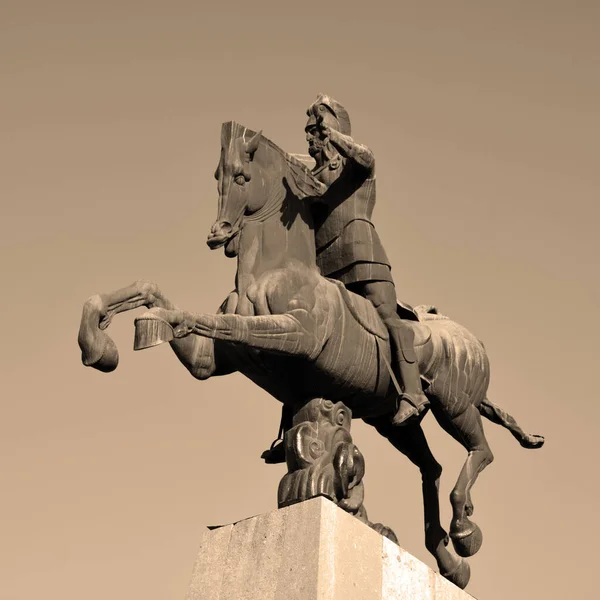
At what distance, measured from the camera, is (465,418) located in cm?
1315

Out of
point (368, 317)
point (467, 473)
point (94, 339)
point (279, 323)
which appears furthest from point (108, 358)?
point (467, 473)

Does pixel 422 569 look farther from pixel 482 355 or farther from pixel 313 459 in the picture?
pixel 482 355

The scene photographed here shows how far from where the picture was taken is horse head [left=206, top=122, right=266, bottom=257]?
1188cm

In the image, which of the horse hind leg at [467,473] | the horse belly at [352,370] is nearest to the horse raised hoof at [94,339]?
the horse belly at [352,370]

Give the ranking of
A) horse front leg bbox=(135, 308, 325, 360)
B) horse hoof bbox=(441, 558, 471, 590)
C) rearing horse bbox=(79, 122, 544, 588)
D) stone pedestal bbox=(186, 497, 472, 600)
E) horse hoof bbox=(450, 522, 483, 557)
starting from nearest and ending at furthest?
stone pedestal bbox=(186, 497, 472, 600) < horse front leg bbox=(135, 308, 325, 360) < rearing horse bbox=(79, 122, 544, 588) < horse hoof bbox=(450, 522, 483, 557) < horse hoof bbox=(441, 558, 471, 590)

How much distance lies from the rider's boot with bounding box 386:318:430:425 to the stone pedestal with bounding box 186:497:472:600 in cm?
113

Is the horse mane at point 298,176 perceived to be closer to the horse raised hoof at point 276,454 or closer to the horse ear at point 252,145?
the horse ear at point 252,145

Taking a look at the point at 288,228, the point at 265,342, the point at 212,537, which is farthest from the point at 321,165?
the point at 212,537

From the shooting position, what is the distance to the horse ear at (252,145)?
12.1 meters

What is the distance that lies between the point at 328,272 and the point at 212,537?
249cm

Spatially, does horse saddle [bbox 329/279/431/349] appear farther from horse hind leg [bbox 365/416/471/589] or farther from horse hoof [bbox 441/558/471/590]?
horse hoof [bbox 441/558/471/590]

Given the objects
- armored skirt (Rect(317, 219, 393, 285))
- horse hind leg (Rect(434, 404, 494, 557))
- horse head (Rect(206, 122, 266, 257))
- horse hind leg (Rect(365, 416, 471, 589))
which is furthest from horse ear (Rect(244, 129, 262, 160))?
horse hind leg (Rect(434, 404, 494, 557))

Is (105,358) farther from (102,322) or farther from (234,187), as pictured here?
(234,187)

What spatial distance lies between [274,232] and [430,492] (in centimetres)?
295
